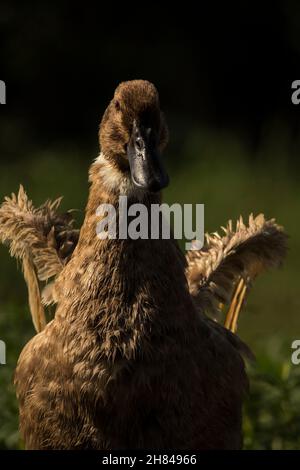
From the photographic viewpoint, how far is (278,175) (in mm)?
8898

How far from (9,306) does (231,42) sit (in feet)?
12.9

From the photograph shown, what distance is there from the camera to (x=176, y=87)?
933cm

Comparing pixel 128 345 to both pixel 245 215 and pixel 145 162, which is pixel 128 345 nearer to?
pixel 145 162

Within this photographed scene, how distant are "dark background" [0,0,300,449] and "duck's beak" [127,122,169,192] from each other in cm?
434

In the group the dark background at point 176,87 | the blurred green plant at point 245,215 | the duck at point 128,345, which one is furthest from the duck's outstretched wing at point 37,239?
the dark background at point 176,87

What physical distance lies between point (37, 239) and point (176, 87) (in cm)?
470

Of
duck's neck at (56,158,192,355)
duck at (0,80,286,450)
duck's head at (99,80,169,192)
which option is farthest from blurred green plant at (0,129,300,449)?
duck's head at (99,80,169,192)

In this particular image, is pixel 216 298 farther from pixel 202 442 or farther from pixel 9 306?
pixel 9 306

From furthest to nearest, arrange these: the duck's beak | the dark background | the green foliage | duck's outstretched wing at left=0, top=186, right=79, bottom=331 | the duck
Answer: the dark background
the green foliage
duck's outstretched wing at left=0, top=186, right=79, bottom=331
the duck
the duck's beak

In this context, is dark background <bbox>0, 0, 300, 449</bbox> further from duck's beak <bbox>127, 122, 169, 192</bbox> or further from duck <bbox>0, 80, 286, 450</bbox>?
duck's beak <bbox>127, 122, 169, 192</bbox>

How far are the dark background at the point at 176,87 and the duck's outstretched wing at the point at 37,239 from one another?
11.6ft

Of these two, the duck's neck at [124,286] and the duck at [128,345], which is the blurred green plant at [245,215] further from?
the duck's neck at [124,286]

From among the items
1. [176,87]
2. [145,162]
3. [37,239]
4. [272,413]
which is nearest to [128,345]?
[145,162]

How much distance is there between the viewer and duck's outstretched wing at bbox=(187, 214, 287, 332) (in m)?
4.80
